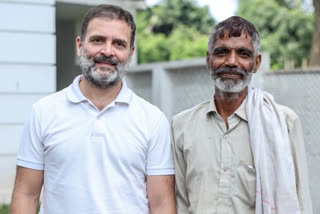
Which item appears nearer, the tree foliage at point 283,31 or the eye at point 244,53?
the eye at point 244,53

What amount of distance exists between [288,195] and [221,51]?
0.84 metres

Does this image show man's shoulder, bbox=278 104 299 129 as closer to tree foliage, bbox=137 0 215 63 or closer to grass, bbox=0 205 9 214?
grass, bbox=0 205 9 214

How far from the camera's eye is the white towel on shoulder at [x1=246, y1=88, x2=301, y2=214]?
9.67 ft

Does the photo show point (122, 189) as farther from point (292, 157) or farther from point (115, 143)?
point (292, 157)

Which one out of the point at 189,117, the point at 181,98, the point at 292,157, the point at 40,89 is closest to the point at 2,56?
the point at 40,89

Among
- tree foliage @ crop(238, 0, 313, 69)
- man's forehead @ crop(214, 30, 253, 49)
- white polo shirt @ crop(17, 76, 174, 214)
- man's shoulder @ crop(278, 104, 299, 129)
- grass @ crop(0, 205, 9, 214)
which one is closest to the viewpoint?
white polo shirt @ crop(17, 76, 174, 214)

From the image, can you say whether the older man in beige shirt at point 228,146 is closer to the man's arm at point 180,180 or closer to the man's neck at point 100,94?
the man's arm at point 180,180

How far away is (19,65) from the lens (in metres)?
7.65

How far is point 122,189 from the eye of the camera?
9.33 feet

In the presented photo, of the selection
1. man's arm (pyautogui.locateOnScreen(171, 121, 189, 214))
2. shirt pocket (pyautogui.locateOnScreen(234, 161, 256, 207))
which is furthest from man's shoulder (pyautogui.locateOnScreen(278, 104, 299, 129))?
man's arm (pyautogui.locateOnScreen(171, 121, 189, 214))

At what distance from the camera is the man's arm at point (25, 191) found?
289cm

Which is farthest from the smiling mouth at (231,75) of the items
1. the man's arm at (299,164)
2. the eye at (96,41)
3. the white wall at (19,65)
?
the white wall at (19,65)

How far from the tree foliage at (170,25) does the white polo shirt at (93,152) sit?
1463 inches

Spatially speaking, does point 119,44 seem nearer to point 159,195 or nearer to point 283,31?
point 159,195
